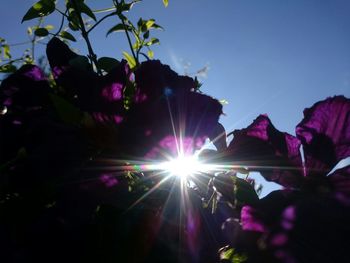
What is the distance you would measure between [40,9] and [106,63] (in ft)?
1.49

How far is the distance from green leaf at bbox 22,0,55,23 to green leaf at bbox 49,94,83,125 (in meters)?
0.78

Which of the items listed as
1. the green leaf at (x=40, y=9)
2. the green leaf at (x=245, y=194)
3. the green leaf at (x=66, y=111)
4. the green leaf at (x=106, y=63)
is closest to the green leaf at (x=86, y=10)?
the green leaf at (x=40, y=9)

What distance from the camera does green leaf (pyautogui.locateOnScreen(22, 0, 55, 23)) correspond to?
1.09 metres

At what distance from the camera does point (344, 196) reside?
0.36 meters

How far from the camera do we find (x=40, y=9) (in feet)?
3.65

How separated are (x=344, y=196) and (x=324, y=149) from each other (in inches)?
3.2

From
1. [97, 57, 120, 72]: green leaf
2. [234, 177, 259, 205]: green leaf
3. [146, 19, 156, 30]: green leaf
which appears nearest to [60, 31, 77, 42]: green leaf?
[146, 19, 156, 30]: green leaf

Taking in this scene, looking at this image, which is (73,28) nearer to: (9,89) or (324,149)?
(9,89)

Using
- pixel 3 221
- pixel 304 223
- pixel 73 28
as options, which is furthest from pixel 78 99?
pixel 73 28

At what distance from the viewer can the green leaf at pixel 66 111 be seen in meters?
0.42

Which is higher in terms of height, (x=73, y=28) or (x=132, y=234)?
(x=73, y=28)

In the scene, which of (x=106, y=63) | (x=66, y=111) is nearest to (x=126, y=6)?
(x=106, y=63)

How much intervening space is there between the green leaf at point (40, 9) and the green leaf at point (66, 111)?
779 millimetres

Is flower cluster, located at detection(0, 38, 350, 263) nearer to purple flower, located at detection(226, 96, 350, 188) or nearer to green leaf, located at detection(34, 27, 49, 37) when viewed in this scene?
purple flower, located at detection(226, 96, 350, 188)
